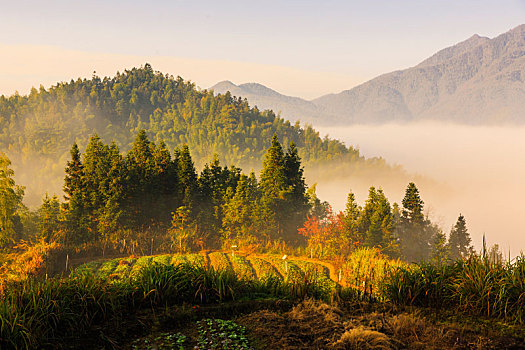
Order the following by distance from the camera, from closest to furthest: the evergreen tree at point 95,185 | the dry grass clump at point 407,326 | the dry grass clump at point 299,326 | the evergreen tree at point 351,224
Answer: the dry grass clump at point 299,326
the dry grass clump at point 407,326
the evergreen tree at point 95,185
the evergreen tree at point 351,224

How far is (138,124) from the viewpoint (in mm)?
161125

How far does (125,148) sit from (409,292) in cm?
15920

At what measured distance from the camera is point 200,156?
149875 mm

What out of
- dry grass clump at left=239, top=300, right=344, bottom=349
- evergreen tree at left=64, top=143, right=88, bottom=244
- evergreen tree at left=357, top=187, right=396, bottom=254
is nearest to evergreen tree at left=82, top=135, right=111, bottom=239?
evergreen tree at left=64, top=143, right=88, bottom=244

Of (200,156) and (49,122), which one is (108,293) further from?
(49,122)

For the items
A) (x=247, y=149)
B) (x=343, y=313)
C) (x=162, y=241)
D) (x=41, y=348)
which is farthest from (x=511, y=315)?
(x=247, y=149)

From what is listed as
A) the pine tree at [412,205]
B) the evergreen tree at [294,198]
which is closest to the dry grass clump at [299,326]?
the evergreen tree at [294,198]

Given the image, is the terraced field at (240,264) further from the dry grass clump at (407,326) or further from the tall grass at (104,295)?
the dry grass clump at (407,326)

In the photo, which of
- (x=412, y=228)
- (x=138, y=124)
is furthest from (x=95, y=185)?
(x=138, y=124)

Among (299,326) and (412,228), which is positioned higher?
(299,326)

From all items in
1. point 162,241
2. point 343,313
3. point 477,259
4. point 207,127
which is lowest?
point 162,241

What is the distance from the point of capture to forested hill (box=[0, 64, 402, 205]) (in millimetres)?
134375

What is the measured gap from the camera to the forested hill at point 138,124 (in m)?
134

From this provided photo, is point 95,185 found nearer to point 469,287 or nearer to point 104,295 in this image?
point 104,295
